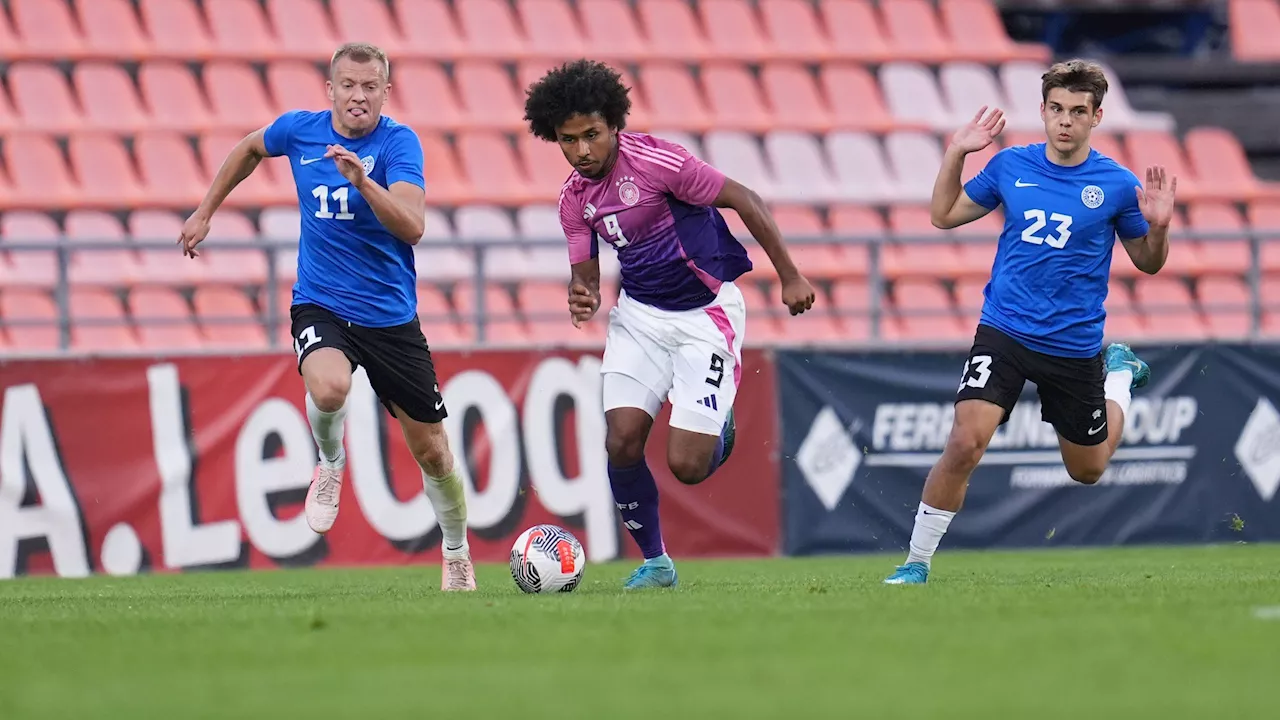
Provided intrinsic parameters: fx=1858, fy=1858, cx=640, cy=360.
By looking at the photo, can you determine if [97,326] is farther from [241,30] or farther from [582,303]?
[582,303]

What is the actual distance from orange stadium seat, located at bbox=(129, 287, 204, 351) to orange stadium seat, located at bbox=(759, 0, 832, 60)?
715 centimetres

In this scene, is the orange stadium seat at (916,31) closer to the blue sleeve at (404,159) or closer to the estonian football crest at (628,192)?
the estonian football crest at (628,192)

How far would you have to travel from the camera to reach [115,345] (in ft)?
44.3

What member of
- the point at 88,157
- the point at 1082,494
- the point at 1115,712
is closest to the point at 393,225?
the point at 1115,712

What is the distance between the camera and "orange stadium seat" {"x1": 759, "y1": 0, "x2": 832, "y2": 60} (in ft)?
61.4

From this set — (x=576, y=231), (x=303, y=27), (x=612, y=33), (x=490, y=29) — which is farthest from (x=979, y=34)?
(x=576, y=231)

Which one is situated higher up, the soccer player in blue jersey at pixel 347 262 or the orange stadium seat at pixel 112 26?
the orange stadium seat at pixel 112 26

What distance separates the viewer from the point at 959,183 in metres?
7.87

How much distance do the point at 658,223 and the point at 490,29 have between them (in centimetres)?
1035

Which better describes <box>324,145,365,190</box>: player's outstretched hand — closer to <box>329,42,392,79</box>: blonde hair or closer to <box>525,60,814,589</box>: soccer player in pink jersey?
<box>329,42,392,79</box>: blonde hair

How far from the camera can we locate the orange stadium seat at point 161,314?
13.9 meters

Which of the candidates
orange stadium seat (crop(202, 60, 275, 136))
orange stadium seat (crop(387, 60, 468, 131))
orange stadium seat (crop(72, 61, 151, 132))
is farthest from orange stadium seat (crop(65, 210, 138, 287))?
orange stadium seat (crop(387, 60, 468, 131))

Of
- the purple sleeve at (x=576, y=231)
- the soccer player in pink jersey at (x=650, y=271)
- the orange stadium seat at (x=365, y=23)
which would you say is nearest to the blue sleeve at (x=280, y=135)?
the soccer player in pink jersey at (x=650, y=271)

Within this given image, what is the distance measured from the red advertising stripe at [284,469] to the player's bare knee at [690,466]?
3.53m
